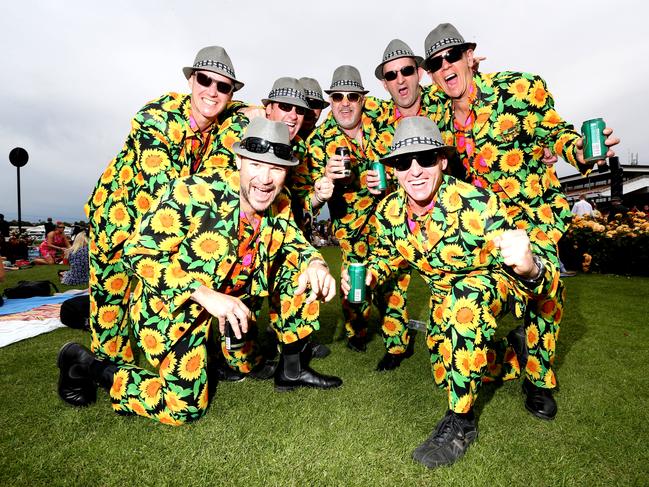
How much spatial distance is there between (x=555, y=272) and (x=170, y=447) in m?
2.58

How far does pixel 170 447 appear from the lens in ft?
7.90

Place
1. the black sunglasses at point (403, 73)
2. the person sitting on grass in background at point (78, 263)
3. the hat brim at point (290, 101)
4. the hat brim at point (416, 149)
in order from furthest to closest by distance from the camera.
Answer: the person sitting on grass in background at point (78, 263) → the black sunglasses at point (403, 73) → the hat brim at point (290, 101) → the hat brim at point (416, 149)

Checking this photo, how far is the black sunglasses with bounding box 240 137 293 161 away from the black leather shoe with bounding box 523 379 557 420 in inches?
97.3

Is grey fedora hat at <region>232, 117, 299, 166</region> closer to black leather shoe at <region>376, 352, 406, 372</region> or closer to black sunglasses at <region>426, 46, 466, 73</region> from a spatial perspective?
black sunglasses at <region>426, 46, 466, 73</region>

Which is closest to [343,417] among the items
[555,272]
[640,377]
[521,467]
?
[521,467]

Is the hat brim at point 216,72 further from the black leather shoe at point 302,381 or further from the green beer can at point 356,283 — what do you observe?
the black leather shoe at point 302,381

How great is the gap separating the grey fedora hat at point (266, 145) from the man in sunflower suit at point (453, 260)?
2.36 feet

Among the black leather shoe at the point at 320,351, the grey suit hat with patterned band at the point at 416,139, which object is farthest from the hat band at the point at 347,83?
the black leather shoe at the point at 320,351

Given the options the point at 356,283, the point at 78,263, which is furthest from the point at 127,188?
the point at 78,263

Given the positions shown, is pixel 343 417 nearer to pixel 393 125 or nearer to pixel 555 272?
pixel 555 272

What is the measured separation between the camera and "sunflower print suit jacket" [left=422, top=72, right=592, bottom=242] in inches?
121

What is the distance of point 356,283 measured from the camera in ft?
9.07

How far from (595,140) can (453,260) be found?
123 centimetres

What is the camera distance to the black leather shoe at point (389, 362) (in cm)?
380
